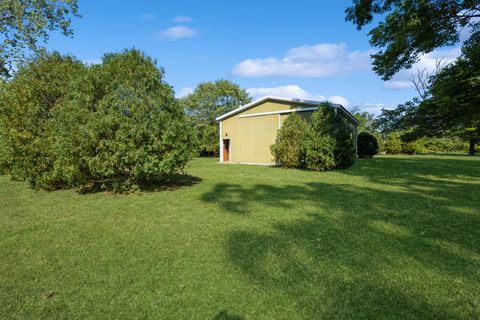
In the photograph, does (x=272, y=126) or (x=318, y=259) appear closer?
(x=318, y=259)

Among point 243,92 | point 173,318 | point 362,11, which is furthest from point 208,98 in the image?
point 173,318

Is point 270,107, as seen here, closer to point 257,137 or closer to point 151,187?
point 257,137

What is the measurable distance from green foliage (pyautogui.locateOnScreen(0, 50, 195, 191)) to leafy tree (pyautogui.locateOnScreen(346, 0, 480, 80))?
28.1 feet

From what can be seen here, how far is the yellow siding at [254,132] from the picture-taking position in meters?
18.2

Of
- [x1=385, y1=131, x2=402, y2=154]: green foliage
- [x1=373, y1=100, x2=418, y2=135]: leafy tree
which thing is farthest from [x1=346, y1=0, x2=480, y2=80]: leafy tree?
[x1=385, y1=131, x2=402, y2=154]: green foliage

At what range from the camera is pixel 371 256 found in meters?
3.45

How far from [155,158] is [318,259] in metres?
5.92

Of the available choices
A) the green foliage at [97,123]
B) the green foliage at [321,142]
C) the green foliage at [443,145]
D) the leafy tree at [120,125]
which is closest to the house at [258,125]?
the green foliage at [321,142]

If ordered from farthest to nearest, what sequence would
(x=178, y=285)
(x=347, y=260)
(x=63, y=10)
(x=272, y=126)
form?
(x=272, y=126)
(x=63, y=10)
(x=347, y=260)
(x=178, y=285)

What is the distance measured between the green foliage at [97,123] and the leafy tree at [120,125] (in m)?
0.03

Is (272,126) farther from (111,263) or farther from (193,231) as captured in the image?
(111,263)

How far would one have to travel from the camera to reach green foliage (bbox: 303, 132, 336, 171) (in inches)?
540

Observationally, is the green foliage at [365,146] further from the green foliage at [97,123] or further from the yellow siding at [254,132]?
the green foliage at [97,123]

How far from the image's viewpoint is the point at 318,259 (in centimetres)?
341
